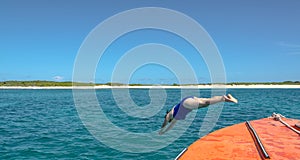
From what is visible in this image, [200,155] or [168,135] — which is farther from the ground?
[200,155]

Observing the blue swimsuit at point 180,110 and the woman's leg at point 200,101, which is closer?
the woman's leg at point 200,101

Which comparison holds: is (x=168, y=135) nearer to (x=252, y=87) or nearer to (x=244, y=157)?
(x=244, y=157)

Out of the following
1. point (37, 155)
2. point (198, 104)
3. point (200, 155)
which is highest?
point (198, 104)

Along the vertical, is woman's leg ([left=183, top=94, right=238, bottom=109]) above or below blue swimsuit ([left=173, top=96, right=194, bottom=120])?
above

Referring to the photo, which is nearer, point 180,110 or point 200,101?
point 200,101

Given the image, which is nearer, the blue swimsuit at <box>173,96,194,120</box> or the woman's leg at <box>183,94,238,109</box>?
the woman's leg at <box>183,94,238,109</box>

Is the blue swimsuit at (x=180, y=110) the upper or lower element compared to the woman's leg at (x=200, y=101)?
lower

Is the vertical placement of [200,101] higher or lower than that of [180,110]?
higher

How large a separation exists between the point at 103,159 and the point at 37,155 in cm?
305

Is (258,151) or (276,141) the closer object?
(258,151)

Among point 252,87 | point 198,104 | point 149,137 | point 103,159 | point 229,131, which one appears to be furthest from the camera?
point 252,87

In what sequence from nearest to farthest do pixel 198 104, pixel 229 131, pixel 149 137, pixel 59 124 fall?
1. pixel 198 104
2. pixel 229 131
3. pixel 149 137
4. pixel 59 124

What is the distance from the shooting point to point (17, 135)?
53.1ft

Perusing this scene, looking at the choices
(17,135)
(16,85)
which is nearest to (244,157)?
(17,135)
